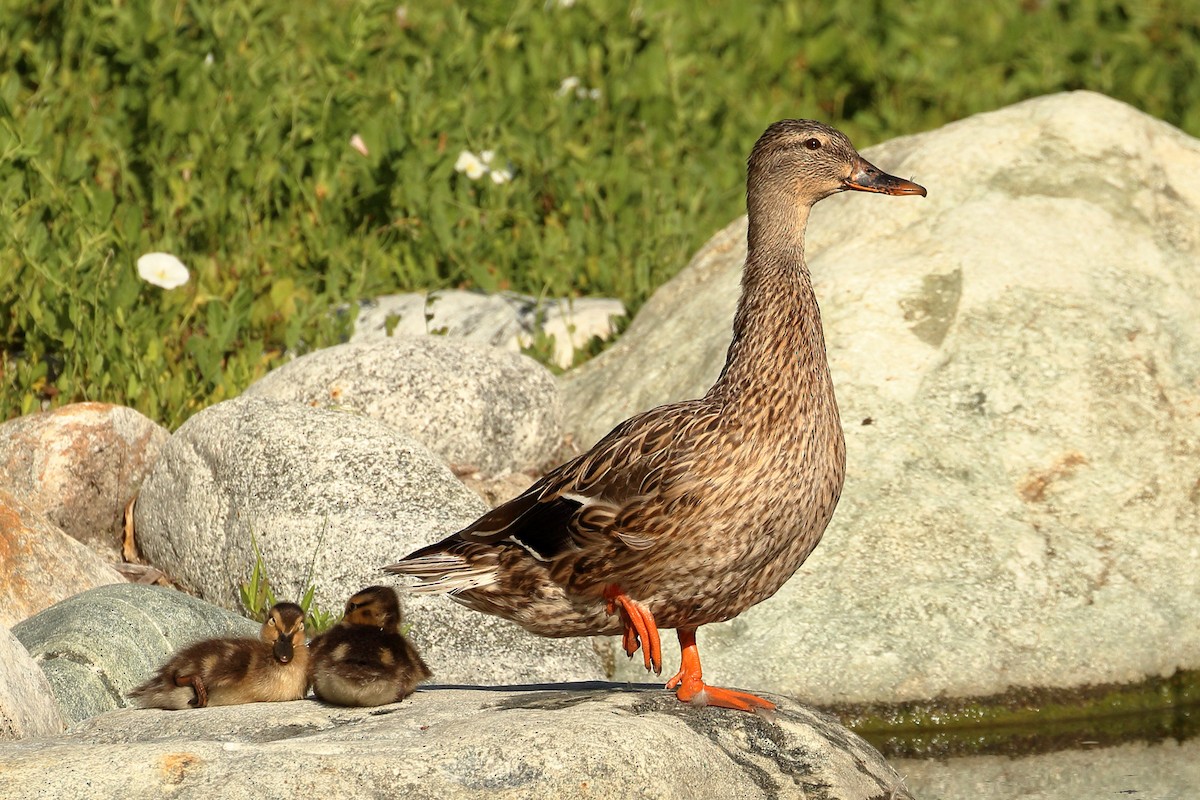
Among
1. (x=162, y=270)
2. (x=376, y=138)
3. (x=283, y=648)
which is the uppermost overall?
(x=376, y=138)

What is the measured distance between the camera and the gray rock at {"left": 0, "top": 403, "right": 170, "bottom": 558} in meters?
8.48

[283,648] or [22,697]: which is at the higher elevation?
[283,648]

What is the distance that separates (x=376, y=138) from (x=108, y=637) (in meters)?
5.76

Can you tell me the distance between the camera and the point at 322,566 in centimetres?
793

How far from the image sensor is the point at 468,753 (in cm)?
520

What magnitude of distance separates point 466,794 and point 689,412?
69.1 inches

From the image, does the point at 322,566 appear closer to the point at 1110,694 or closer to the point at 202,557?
the point at 202,557

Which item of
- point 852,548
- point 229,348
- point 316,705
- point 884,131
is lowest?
point 316,705

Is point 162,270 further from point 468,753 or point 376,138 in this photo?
point 468,753

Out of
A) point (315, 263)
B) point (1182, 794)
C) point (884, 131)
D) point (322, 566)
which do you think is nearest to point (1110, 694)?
point (1182, 794)

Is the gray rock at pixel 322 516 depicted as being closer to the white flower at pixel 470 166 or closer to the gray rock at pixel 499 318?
the gray rock at pixel 499 318

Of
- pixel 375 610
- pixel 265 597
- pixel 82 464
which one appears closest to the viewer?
pixel 375 610

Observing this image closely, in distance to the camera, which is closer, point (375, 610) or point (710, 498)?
point (710, 498)

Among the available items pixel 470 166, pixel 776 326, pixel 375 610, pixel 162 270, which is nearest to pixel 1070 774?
pixel 776 326
